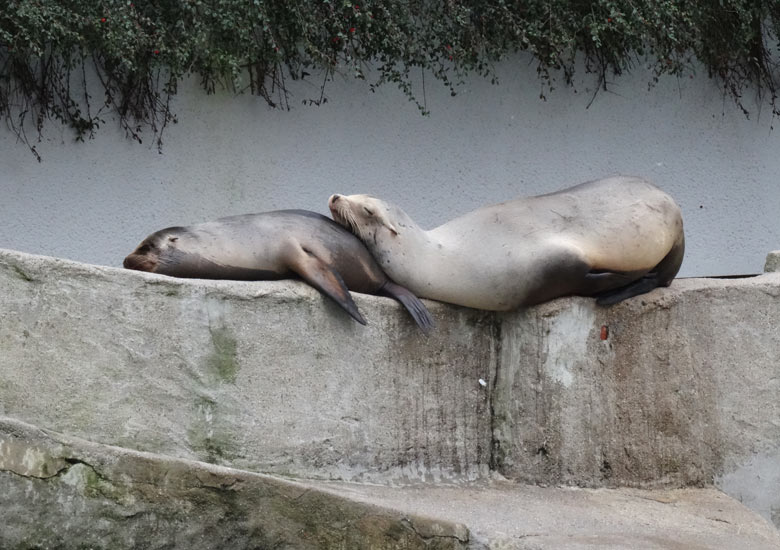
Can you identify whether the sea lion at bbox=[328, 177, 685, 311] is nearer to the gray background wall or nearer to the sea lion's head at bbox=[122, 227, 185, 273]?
the sea lion's head at bbox=[122, 227, 185, 273]

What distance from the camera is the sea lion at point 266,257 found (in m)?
4.37

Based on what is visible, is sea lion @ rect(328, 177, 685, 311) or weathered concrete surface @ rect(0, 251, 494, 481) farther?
sea lion @ rect(328, 177, 685, 311)

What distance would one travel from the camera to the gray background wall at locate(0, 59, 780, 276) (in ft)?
20.6

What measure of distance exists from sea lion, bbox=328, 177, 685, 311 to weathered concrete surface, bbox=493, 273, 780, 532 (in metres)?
0.09

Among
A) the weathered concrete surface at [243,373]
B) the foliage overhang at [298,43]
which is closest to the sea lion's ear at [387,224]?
the weathered concrete surface at [243,373]

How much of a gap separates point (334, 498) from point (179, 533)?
0.42 m

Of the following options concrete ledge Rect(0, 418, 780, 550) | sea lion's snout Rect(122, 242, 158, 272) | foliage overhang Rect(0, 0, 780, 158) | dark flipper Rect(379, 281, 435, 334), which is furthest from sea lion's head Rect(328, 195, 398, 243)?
foliage overhang Rect(0, 0, 780, 158)

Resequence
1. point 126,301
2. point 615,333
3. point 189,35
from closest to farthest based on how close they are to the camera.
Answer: point 126,301
point 615,333
point 189,35

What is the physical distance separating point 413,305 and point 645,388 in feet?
3.02

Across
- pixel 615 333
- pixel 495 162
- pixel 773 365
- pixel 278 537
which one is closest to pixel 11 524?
pixel 278 537

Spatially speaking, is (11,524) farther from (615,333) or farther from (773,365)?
(773,365)

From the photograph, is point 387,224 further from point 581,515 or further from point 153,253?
point 581,515

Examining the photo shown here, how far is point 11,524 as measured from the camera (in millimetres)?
3205

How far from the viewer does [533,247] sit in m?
4.57
